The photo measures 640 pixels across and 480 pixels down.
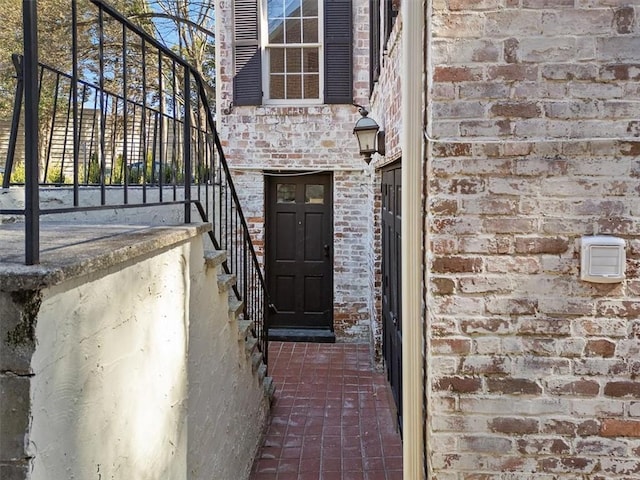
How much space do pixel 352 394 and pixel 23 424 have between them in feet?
12.8

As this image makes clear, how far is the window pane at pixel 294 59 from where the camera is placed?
662cm

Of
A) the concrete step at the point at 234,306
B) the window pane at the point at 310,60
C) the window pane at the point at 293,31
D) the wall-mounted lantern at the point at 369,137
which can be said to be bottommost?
the concrete step at the point at 234,306

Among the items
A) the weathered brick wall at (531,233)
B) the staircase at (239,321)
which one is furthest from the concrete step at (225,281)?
the weathered brick wall at (531,233)

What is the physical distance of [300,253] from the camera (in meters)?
6.68

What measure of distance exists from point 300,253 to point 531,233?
4896 millimetres

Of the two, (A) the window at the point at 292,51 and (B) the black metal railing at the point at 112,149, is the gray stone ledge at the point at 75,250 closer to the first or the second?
(B) the black metal railing at the point at 112,149

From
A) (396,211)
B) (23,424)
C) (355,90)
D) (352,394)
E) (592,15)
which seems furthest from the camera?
(355,90)

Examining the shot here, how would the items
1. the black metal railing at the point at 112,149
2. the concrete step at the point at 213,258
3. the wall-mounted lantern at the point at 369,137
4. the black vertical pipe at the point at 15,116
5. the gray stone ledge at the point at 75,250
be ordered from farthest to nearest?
the wall-mounted lantern at the point at 369,137, the black vertical pipe at the point at 15,116, the concrete step at the point at 213,258, the black metal railing at the point at 112,149, the gray stone ledge at the point at 75,250

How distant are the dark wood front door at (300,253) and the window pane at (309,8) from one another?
2006mm

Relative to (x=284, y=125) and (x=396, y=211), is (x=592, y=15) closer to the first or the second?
(x=396, y=211)

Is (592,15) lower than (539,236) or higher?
higher

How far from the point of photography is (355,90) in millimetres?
6422

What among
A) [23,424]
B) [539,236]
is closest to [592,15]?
[539,236]

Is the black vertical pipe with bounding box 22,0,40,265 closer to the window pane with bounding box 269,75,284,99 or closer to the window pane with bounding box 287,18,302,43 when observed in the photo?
the window pane with bounding box 269,75,284,99
